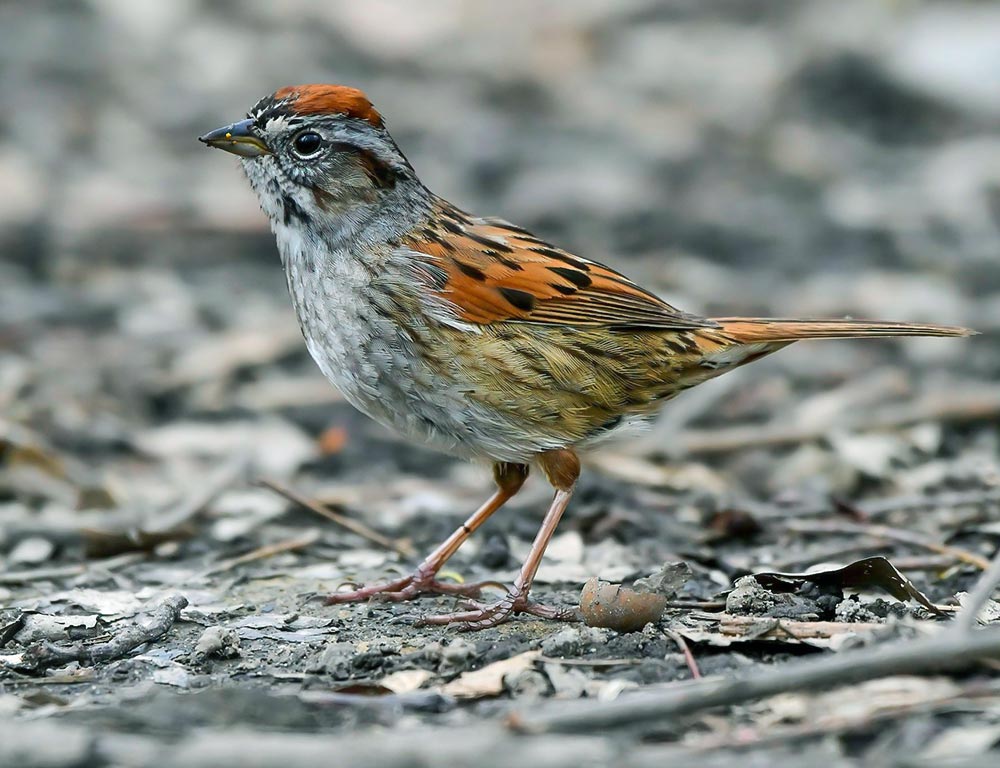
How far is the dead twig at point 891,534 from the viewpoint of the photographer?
512 centimetres

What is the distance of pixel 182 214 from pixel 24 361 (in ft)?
7.65

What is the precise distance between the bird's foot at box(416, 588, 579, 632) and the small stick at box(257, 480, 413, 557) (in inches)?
43.1

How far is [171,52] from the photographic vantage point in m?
12.0

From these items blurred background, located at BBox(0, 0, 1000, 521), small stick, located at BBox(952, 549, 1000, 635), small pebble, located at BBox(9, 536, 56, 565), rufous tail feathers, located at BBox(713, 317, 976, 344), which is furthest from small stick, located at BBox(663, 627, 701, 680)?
small pebble, located at BBox(9, 536, 56, 565)

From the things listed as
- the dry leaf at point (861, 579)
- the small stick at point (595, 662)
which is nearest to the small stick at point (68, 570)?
the small stick at point (595, 662)

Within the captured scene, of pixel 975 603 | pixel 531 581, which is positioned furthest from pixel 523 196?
pixel 975 603

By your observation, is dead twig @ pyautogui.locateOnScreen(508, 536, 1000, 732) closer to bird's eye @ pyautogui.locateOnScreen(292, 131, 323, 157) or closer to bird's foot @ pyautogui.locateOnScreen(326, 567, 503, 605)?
bird's foot @ pyautogui.locateOnScreen(326, 567, 503, 605)

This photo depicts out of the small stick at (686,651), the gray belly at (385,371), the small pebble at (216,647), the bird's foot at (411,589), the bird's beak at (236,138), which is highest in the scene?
the bird's beak at (236,138)

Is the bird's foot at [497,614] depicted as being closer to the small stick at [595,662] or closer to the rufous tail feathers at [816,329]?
the small stick at [595,662]

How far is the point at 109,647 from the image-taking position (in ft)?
13.9

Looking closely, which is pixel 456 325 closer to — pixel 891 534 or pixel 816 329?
pixel 816 329

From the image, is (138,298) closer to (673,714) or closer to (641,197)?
(641,197)

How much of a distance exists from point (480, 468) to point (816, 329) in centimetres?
133

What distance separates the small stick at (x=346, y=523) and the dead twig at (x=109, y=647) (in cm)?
117
